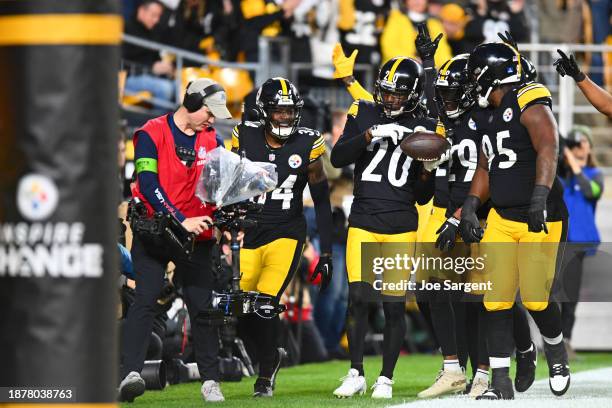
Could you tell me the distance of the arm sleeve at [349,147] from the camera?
868 centimetres

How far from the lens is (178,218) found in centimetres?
771

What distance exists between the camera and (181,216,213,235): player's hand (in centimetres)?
768

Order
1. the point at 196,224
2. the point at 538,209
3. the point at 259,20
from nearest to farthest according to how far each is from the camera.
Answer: the point at 538,209 < the point at 196,224 < the point at 259,20

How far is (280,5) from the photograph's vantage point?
50.5ft

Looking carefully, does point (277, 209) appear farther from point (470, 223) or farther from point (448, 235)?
point (470, 223)

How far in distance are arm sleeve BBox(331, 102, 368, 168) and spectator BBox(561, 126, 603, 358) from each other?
472 centimetres

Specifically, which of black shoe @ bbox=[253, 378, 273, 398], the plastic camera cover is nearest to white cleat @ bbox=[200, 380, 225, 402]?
black shoe @ bbox=[253, 378, 273, 398]

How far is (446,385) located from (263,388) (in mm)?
1195

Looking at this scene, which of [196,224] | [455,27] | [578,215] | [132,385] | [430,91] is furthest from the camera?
[455,27]

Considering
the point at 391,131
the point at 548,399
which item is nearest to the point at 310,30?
the point at 391,131

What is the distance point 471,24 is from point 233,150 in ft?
25.0

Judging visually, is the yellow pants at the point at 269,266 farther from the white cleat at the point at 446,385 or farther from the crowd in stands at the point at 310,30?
the crowd in stands at the point at 310,30

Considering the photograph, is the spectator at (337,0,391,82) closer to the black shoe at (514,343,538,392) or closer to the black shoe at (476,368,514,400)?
the black shoe at (514,343,538,392)

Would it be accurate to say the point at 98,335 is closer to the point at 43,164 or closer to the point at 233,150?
Result: the point at 43,164
